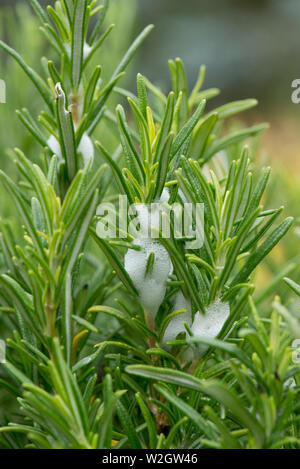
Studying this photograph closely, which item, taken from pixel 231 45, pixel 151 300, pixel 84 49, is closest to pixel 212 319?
pixel 151 300

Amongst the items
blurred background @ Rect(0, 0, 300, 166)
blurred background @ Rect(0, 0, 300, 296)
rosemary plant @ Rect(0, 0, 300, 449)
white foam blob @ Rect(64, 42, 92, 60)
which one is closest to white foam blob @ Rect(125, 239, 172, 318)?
rosemary plant @ Rect(0, 0, 300, 449)

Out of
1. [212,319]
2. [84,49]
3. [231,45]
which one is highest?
[231,45]

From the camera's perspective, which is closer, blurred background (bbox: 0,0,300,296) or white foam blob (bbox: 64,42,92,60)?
white foam blob (bbox: 64,42,92,60)

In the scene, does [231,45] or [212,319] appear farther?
[231,45]

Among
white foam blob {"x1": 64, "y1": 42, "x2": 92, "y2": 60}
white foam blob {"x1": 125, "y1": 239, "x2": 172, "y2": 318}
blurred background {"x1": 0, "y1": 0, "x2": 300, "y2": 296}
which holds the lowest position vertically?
white foam blob {"x1": 125, "y1": 239, "x2": 172, "y2": 318}

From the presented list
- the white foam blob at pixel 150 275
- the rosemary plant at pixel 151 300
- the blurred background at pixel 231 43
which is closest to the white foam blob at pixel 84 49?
the rosemary plant at pixel 151 300

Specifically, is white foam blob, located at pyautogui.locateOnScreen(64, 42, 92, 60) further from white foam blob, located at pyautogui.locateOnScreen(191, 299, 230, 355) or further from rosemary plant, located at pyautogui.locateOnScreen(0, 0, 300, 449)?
white foam blob, located at pyautogui.locateOnScreen(191, 299, 230, 355)

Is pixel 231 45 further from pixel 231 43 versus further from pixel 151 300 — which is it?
pixel 151 300

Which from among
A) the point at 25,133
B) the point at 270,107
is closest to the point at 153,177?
the point at 25,133

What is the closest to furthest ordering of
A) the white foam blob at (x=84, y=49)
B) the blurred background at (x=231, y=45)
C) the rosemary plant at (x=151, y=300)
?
1. the rosemary plant at (x=151, y=300)
2. the white foam blob at (x=84, y=49)
3. the blurred background at (x=231, y=45)

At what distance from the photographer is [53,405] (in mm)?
329

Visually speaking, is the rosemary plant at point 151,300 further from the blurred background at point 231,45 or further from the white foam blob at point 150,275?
the blurred background at point 231,45

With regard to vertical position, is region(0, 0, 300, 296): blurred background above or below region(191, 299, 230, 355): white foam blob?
above
